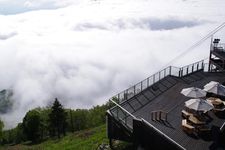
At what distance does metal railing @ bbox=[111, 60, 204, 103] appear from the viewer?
27.9m

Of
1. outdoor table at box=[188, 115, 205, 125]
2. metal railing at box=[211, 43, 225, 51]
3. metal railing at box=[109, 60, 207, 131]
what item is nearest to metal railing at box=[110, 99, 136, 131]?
metal railing at box=[109, 60, 207, 131]

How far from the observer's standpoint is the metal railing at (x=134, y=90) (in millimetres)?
23487

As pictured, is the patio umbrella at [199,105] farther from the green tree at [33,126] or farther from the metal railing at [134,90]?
the green tree at [33,126]

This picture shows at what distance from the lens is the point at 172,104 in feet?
83.3

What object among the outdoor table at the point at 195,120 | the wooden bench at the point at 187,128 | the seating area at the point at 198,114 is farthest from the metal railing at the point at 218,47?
the wooden bench at the point at 187,128

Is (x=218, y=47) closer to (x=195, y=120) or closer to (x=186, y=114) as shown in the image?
(x=186, y=114)

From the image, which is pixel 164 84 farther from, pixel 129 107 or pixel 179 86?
pixel 129 107

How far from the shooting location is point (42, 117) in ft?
296

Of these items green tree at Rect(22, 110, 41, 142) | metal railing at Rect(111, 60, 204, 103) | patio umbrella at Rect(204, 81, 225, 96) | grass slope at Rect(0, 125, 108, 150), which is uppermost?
patio umbrella at Rect(204, 81, 225, 96)

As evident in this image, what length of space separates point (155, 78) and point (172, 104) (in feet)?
21.9

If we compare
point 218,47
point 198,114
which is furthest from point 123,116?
point 218,47

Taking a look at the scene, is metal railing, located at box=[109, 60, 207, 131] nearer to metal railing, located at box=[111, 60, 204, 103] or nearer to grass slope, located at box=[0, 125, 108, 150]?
metal railing, located at box=[111, 60, 204, 103]

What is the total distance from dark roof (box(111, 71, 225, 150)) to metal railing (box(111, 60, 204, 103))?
0.47m

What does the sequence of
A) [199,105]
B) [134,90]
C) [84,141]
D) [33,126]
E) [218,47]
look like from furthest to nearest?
1. [33,126]
2. [218,47]
3. [84,141]
4. [134,90]
5. [199,105]
